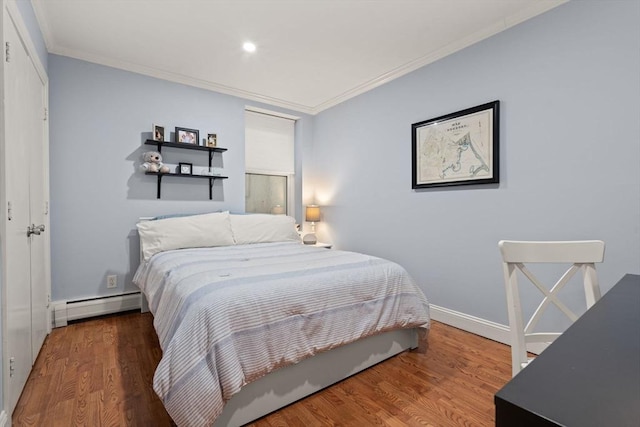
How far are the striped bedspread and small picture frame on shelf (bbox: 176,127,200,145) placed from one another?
5.09ft

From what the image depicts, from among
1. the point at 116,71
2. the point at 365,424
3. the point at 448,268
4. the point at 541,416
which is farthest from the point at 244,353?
the point at 116,71

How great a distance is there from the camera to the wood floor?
163 centimetres

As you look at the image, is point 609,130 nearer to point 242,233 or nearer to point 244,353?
point 244,353

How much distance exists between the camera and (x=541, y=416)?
38cm

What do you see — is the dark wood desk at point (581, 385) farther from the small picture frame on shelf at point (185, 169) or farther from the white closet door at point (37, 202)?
the small picture frame on shelf at point (185, 169)

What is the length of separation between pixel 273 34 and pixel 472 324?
3010 mm

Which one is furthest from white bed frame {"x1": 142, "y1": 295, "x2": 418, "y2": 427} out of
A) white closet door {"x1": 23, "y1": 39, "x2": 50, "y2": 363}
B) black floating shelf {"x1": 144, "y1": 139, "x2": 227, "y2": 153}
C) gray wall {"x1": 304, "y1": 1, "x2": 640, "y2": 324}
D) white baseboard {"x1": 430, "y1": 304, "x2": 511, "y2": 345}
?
black floating shelf {"x1": 144, "y1": 139, "x2": 227, "y2": 153}

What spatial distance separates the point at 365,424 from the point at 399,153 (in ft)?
8.30

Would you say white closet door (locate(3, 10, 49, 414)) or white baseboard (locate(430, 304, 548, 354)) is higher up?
white closet door (locate(3, 10, 49, 414))

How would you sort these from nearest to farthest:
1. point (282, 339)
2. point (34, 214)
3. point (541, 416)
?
point (541, 416) → point (282, 339) → point (34, 214)

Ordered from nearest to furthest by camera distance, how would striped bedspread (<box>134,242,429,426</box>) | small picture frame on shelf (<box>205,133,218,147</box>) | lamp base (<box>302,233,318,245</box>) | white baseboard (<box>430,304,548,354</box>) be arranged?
striped bedspread (<box>134,242,429,426</box>) < white baseboard (<box>430,304,548,354</box>) < small picture frame on shelf (<box>205,133,218,147</box>) < lamp base (<box>302,233,318,245</box>)

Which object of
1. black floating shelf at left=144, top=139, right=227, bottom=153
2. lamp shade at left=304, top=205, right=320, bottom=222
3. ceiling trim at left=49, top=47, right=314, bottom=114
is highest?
ceiling trim at left=49, top=47, right=314, bottom=114

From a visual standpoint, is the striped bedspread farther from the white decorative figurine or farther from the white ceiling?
the white ceiling

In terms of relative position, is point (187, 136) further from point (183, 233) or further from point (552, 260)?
point (552, 260)
